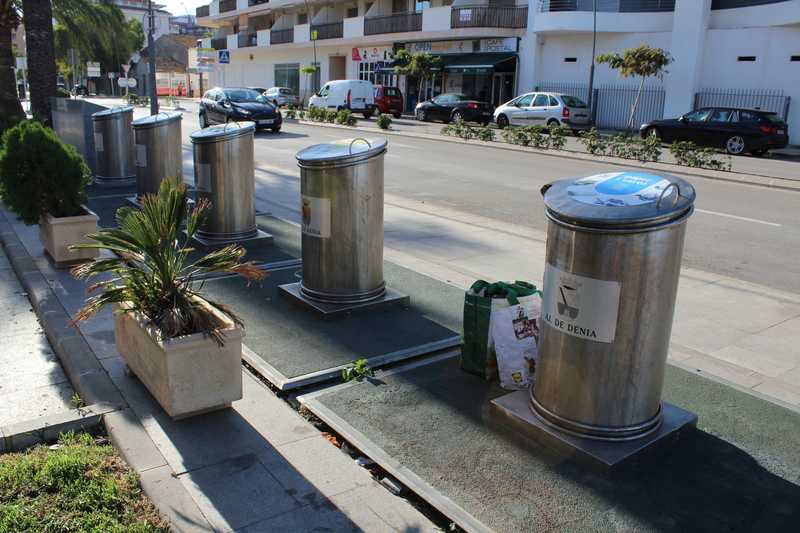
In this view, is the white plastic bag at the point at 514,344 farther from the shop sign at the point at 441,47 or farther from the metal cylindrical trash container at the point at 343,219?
the shop sign at the point at 441,47

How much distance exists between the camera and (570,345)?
3.60m

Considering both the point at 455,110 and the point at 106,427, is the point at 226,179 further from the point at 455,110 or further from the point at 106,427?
the point at 455,110

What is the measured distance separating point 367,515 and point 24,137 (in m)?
5.61

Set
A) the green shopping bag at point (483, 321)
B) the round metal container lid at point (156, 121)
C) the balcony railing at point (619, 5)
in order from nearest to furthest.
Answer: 1. the green shopping bag at point (483, 321)
2. the round metal container lid at point (156, 121)
3. the balcony railing at point (619, 5)

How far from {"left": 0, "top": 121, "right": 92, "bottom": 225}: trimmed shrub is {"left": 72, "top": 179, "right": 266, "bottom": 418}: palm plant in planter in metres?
3.12

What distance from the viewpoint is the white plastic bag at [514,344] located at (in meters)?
4.34

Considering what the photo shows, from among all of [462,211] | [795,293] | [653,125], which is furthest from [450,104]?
[795,293]

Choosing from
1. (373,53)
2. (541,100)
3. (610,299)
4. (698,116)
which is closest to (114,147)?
(610,299)

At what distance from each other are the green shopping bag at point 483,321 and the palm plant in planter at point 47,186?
4.29 metres

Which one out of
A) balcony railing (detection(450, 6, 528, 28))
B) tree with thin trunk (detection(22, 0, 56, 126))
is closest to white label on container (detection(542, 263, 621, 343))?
tree with thin trunk (detection(22, 0, 56, 126))

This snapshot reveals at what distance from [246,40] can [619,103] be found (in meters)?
36.8

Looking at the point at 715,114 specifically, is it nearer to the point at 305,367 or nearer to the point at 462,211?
the point at 462,211

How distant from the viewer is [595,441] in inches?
143

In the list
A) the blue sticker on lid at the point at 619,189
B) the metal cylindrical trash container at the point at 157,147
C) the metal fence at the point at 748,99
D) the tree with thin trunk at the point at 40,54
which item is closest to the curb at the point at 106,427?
the blue sticker on lid at the point at 619,189
